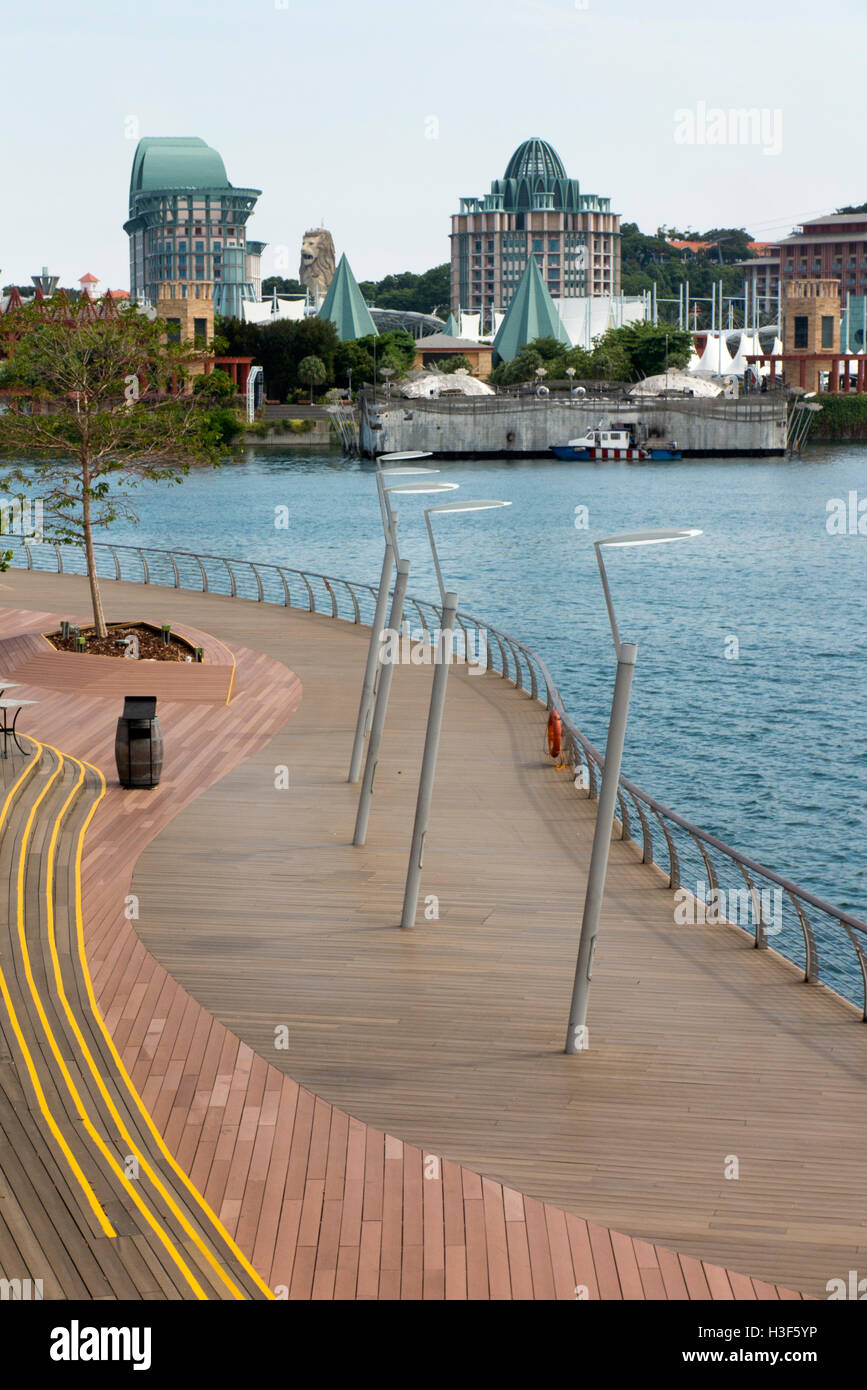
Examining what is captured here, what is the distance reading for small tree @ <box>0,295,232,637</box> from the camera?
27609 millimetres

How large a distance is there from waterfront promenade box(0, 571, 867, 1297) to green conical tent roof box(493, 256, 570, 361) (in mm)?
180069

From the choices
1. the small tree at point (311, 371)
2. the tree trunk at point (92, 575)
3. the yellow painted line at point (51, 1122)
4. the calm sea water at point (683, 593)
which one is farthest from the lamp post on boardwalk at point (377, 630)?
the small tree at point (311, 371)

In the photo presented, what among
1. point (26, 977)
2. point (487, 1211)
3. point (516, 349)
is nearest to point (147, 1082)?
point (26, 977)

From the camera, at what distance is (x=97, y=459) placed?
1102 inches

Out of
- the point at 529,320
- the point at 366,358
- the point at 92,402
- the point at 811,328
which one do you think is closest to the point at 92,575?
the point at 92,402

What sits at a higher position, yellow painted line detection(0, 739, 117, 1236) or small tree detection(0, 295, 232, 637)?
small tree detection(0, 295, 232, 637)

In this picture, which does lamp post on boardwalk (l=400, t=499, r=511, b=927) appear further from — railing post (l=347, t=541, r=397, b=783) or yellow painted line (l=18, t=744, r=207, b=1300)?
railing post (l=347, t=541, r=397, b=783)

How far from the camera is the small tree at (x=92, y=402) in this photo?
27.6 meters

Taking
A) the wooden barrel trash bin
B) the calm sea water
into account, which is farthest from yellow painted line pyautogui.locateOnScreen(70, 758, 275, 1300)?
the calm sea water

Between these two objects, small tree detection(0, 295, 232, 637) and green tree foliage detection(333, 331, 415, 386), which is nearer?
small tree detection(0, 295, 232, 637)

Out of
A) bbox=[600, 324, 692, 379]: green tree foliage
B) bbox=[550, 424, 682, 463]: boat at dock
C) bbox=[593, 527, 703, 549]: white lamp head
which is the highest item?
bbox=[600, 324, 692, 379]: green tree foliage

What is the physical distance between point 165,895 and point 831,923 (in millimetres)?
10762

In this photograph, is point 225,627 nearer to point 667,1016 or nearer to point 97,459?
point 97,459

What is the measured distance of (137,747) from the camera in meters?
18.7
